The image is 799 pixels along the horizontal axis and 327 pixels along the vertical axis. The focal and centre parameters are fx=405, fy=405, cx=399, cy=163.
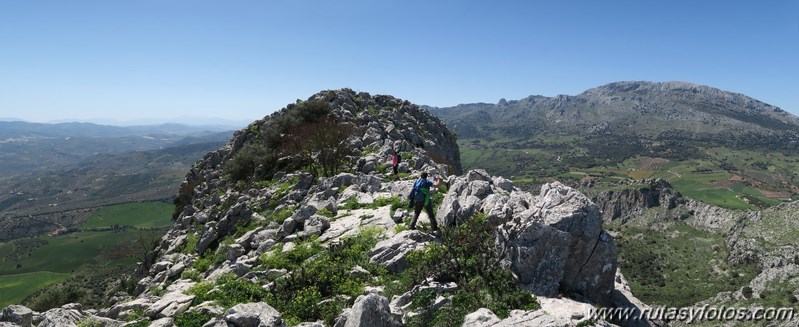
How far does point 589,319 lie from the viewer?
41.7 feet

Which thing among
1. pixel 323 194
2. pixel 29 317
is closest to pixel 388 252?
pixel 323 194

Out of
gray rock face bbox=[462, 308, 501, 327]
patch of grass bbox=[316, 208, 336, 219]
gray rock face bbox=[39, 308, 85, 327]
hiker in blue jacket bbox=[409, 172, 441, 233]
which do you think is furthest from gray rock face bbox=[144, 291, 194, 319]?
gray rock face bbox=[462, 308, 501, 327]

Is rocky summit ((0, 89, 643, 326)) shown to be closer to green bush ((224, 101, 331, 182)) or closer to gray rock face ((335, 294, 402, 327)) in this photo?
gray rock face ((335, 294, 402, 327))

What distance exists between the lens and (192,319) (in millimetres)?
15062

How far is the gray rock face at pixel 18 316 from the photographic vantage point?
17.5m

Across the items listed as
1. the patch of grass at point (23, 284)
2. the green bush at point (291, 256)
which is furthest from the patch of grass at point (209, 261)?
the patch of grass at point (23, 284)

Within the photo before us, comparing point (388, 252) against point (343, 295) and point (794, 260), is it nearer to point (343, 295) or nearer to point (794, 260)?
point (343, 295)

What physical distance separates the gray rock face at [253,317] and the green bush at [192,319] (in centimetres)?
205

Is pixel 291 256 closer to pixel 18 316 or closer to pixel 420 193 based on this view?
pixel 420 193

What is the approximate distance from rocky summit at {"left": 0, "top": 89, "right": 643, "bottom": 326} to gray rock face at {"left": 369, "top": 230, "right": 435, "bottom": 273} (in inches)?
2.8

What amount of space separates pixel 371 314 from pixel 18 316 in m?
16.7

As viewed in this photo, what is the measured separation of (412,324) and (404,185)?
17872 millimetres

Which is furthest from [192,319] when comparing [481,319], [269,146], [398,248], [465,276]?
[269,146]

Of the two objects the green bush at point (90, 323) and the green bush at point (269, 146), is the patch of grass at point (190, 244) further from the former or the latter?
the green bush at point (90, 323)
